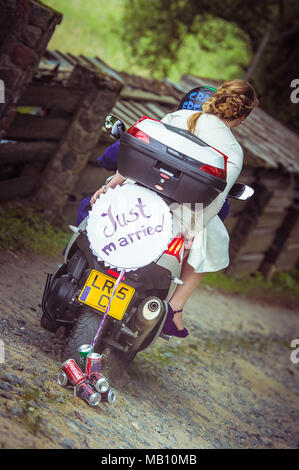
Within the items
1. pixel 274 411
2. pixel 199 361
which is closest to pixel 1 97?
pixel 199 361

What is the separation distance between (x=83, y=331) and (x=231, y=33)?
1632 centimetres

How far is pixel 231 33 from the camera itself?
717 inches

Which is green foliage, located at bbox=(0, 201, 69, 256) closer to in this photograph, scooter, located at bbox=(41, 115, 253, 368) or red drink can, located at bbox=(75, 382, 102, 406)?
scooter, located at bbox=(41, 115, 253, 368)

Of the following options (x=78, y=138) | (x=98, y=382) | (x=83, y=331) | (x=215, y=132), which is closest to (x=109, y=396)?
(x=98, y=382)

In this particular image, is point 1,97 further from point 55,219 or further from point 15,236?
point 55,219

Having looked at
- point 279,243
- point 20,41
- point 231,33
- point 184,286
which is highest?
A: point 231,33

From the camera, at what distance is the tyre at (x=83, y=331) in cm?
361

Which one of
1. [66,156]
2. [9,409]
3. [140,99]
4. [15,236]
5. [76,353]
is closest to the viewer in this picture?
[9,409]

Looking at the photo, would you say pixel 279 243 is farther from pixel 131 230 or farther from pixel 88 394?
pixel 88 394

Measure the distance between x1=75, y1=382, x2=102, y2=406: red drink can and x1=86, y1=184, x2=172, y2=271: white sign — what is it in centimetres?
69

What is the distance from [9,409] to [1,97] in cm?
335

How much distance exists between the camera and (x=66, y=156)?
6805mm

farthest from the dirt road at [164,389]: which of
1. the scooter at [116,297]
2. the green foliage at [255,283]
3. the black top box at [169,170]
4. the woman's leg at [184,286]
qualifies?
the black top box at [169,170]

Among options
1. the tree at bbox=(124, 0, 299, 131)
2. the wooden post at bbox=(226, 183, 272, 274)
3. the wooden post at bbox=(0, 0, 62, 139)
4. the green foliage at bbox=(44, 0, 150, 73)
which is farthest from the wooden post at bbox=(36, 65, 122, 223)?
the green foliage at bbox=(44, 0, 150, 73)
